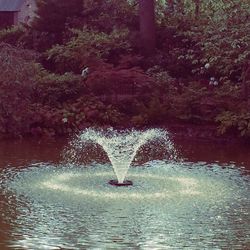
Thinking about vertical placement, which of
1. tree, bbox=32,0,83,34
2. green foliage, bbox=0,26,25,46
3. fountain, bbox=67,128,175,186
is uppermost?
tree, bbox=32,0,83,34

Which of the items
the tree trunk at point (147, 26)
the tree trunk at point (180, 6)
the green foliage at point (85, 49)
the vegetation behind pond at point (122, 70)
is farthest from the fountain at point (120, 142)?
the tree trunk at point (180, 6)

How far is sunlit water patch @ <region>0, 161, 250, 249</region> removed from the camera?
32.6ft

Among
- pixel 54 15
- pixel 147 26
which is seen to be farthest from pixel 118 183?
pixel 54 15

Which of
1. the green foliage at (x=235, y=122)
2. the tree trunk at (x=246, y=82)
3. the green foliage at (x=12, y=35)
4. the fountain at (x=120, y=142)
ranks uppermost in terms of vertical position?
the green foliage at (x=12, y=35)

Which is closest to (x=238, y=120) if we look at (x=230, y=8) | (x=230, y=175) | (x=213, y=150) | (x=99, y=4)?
(x=213, y=150)

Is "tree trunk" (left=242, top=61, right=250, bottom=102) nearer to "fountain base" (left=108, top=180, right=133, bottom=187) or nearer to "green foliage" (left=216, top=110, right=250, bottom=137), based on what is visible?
"green foliage" (left=216, top=110, right=250, bottom=137)

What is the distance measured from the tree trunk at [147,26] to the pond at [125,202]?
9.61m

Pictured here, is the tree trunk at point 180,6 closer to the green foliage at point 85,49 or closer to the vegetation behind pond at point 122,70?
the vegetation behind pond at point 122,70

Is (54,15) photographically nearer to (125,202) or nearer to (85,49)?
(85,49)

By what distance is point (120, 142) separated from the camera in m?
18.9

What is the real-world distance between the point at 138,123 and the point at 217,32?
5385 millimetres

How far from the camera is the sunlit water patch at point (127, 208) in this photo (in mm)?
9938

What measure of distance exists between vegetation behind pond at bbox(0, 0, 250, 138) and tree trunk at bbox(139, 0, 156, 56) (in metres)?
0.10

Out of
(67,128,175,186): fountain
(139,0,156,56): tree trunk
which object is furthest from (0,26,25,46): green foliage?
(67,128,175,186): fountain
